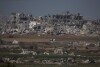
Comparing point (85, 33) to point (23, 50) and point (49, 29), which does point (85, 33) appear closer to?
point (49, 29)

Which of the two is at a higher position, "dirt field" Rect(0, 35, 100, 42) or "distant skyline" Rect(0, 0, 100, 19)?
"distant skyline" Rect(0, 0, 100, 19)

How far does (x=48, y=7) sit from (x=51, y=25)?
431 millimetres

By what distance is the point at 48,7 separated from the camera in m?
7.29

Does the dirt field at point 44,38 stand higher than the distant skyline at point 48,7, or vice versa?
the distant skyline at point 48,7

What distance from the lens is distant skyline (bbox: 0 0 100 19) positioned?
7250 mm

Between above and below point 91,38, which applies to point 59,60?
below

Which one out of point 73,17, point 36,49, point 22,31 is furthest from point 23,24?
point 73,17

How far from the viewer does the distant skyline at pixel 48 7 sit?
725cm

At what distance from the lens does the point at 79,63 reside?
729 cm

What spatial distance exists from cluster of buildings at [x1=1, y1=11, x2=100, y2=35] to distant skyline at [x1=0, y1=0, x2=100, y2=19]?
11 cm

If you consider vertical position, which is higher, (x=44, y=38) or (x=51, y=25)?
(x=51, y=25)

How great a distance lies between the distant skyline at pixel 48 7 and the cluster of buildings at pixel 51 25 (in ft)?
0.36

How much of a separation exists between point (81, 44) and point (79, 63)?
1.43 ft

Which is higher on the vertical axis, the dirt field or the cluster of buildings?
the cluster of buildings
